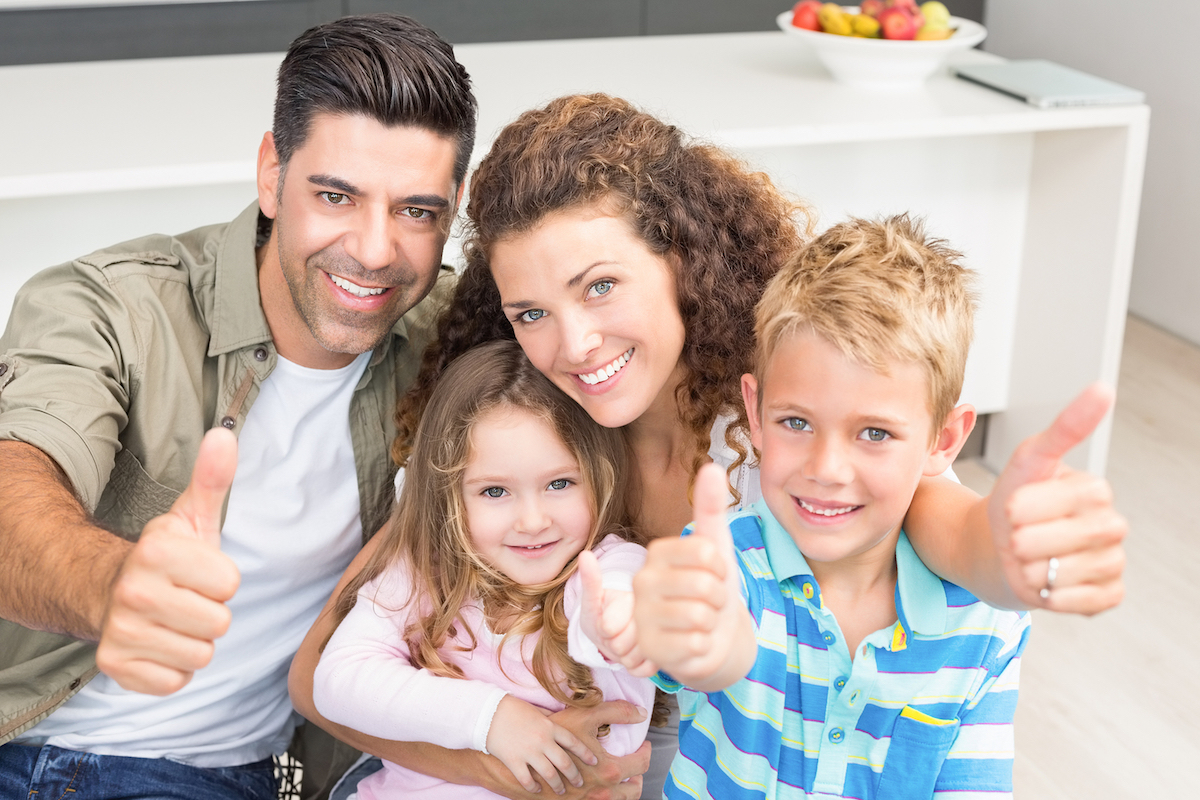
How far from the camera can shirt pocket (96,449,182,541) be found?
1414 mm

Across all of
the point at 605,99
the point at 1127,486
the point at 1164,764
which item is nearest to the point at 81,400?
the point at 605,99

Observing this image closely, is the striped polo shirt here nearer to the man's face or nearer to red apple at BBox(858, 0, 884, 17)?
the man's face

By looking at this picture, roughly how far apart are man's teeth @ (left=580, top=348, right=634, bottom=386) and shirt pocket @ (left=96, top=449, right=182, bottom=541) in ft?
1.82

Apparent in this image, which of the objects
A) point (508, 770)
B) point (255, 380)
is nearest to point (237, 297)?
point (255, 380)

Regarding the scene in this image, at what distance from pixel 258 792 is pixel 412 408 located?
1.76 feet

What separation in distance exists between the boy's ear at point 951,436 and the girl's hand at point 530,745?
493 millimetres

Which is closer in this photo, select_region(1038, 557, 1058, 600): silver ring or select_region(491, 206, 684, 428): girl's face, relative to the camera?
select_region(1038, 557, 1058, 600): silver ring

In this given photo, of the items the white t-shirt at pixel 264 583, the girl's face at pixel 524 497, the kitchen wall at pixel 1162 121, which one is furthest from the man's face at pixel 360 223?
the kitchen wall at pixel 1162 121

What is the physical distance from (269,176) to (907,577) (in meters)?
0.95

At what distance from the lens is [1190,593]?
2.28 metres

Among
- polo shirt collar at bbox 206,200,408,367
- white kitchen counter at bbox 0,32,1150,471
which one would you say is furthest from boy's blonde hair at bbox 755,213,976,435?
white kitchen counter at bbox 0,32,1150,471

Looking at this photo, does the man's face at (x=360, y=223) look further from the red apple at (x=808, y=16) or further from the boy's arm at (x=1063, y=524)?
the red apple at (x=808, y=16)

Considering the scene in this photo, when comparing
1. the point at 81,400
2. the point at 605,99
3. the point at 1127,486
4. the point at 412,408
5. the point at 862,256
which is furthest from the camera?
the point at 1127,486

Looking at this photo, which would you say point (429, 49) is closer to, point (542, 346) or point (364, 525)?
point (542, 346)
